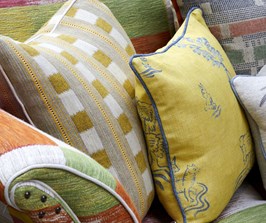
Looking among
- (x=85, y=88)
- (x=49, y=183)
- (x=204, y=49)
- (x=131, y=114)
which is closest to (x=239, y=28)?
(x=204, y=49)

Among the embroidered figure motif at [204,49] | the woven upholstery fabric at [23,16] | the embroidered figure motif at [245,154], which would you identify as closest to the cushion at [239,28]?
the embroidered figure motif at [204,49]

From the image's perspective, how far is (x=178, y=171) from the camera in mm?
981

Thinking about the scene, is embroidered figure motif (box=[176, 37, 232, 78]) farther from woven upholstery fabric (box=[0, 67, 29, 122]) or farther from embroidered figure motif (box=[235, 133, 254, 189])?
woven upholstery fabric (box=[0, 67, 29, 122])

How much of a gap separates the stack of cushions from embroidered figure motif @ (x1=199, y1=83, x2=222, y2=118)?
33cm

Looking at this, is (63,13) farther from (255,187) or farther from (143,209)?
(255,187)

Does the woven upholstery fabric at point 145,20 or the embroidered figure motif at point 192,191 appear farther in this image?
the woven upholstery fabric at point 145,20

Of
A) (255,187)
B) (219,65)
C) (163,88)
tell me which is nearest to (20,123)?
(163,88)

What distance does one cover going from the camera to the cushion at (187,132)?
0.96 m

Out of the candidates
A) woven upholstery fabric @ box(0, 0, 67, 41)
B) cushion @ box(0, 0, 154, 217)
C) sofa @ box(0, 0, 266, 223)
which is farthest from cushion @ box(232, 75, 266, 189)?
woven upholstery fabric @ box(0, 0, 67, 41)

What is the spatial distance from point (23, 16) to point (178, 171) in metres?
0.49

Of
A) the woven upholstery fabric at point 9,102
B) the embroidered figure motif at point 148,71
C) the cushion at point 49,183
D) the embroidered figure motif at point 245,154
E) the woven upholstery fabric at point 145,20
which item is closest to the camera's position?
the cushion at point 49,183

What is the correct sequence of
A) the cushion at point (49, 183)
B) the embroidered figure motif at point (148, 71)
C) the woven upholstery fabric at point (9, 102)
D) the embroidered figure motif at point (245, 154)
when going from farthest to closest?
the embroidered figure motif at point (245, 154) → the embroidered figure motif at point (148, 71) → the woven upholstery fabric at point (9, 102) → the cushion at point (49, 183)

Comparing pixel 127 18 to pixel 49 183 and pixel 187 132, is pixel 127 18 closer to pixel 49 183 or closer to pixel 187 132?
pixel 187 132

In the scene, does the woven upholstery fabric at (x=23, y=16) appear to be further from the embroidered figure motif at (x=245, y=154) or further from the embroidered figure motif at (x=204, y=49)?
→ the embroidered figure motif at (x=245, y=154)
